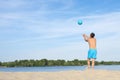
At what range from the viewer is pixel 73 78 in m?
9.61

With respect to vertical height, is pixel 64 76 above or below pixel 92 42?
below

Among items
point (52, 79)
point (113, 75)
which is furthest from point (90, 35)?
point (52, 79)

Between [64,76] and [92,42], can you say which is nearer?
[64,76]

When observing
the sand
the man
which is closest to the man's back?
the man

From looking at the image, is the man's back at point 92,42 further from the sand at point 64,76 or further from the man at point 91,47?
the sand at point 64,76

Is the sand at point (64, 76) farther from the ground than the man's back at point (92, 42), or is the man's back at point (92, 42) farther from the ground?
the man's back at point (92, 42)

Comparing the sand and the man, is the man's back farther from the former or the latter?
the sand

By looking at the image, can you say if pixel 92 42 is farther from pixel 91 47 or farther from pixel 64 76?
pixel 64 76

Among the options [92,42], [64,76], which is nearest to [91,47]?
[92,42]

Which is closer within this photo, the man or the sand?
the sand

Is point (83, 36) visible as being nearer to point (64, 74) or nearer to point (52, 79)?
point (64, 74)

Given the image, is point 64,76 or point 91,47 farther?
point 91,47

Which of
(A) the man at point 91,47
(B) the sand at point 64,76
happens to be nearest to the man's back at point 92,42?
(A) the man at point 91,47

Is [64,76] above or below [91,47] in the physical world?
below
